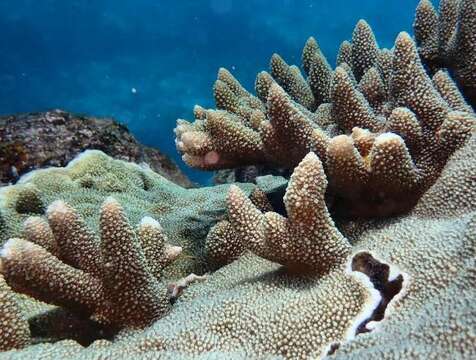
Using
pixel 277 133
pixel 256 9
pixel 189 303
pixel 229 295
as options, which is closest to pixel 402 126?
pixel 277 133

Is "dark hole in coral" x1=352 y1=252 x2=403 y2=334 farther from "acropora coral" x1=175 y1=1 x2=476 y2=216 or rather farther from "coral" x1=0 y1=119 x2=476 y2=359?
"acropora coral" x1=175 y1=1 x2=476 y2=216

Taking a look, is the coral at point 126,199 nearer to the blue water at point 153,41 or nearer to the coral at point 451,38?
the coral at point 451,38

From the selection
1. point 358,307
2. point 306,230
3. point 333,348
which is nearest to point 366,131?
point 306,230

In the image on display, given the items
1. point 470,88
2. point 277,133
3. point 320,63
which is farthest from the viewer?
point 320,63

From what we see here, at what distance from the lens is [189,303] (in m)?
1.94

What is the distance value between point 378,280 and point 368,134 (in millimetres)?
744

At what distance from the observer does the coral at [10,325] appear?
1675 mm

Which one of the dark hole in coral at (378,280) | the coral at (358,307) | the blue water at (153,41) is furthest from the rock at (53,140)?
the blue water at (153,41)

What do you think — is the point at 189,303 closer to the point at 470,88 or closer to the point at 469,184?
the point at 469,184

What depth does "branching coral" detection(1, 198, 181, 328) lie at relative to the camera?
1.80 m

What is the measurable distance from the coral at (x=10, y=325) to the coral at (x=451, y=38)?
8.34 feet

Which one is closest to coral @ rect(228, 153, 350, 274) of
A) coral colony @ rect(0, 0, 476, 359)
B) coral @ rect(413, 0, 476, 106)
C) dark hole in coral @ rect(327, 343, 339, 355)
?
coral colony @ rect(0, 0, 476, 359)

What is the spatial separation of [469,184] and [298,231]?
2.40 ft

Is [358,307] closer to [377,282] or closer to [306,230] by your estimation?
[377,282]
